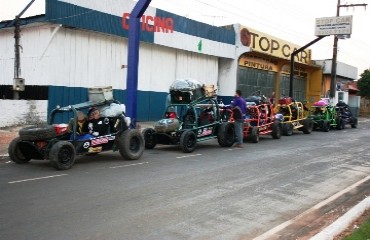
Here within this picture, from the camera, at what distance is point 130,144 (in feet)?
37.8

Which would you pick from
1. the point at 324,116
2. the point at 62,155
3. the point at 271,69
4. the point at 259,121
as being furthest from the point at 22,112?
the point at 271,69

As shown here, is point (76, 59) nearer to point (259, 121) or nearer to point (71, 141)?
point (259, 121)

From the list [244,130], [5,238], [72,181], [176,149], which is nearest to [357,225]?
[5,238]

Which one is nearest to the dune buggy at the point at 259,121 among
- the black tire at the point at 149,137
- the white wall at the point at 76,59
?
the black tire at the point at 149,137

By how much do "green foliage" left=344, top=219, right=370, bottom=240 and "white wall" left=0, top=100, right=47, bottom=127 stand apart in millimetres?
13778

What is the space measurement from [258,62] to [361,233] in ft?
89.4

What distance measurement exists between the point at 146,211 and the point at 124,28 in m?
14.8

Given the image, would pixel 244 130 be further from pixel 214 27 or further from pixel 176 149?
pixel 214 27

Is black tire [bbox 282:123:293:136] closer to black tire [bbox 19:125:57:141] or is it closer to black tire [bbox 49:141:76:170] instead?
black tire [bbox 49:141:76:170]

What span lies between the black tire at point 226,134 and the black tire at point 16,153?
21.5ft

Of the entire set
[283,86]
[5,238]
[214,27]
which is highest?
[214,27]

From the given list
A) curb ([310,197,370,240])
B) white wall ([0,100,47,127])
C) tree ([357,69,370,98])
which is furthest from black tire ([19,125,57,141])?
tree ([357,69,370,98])

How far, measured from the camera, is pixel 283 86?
121ft

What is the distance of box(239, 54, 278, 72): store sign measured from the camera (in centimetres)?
3014
